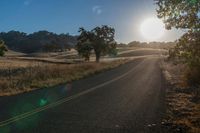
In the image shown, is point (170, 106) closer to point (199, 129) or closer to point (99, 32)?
point (199, 129)

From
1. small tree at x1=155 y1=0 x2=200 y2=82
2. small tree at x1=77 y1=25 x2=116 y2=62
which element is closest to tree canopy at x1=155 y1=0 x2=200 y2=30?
small tree at x1=155 y1=0 x2=200 y2=82

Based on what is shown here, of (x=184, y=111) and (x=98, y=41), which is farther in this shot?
(x=98, y=41)

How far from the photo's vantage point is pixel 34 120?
11469mm

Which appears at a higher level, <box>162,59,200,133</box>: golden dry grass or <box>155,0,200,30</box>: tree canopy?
<box>155,0,200,30</box>: tree canopy

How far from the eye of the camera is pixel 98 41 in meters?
89.3

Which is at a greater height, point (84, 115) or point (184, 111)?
point (84, 115)

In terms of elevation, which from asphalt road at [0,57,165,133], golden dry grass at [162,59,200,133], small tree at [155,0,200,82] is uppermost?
small tree at [155,0,200,82]

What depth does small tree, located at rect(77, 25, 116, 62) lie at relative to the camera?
88.7 metres

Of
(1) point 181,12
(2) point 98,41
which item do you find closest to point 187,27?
(1) point 181,12

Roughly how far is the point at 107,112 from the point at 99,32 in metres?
78.3

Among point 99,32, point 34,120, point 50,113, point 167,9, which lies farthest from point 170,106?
point 99,32

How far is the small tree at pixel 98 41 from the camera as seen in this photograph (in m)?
88.7

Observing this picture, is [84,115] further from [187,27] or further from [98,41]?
[98,41]

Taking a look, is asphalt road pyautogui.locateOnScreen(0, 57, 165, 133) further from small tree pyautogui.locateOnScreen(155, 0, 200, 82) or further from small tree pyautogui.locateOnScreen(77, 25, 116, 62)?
small tree pyautogui.locateOnScreen(77, 25, 116, 62)
